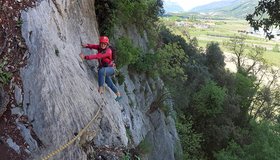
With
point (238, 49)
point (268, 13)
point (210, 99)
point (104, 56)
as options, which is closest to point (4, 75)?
point (104, 56)

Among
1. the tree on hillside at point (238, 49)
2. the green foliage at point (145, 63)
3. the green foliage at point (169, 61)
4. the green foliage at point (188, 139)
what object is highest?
the green foliage at point (145, 63)

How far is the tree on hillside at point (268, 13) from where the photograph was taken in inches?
515

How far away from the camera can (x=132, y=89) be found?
21.5 m

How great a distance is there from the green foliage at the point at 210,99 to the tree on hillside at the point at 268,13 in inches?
1116

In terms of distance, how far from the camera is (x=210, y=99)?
42938 millimetres

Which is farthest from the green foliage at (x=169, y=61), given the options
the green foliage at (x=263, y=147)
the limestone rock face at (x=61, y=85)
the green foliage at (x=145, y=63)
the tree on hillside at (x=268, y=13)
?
the limestone rock face at (x=61, y=85)

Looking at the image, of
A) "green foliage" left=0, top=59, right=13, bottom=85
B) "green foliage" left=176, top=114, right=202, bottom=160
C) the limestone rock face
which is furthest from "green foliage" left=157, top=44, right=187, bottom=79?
"green foliage" left=0, top=59, right=13, bottom=85

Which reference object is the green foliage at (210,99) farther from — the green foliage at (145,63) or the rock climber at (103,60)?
the rock climber at (103,60)

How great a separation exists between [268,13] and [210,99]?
3001cm

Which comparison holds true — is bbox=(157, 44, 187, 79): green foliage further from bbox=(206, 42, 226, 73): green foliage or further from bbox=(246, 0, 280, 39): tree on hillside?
bbox=(246, 0, 280, 39): tree on hillside

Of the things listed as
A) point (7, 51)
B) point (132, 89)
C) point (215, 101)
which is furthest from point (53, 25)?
point (215, 101)

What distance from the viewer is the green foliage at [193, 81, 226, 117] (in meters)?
42.0

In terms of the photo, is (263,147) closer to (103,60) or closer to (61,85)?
(103,60)

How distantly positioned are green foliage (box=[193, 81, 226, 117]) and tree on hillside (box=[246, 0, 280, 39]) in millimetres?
28341
